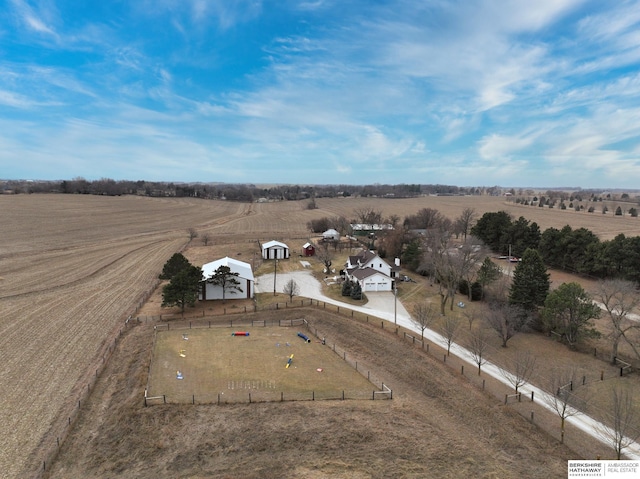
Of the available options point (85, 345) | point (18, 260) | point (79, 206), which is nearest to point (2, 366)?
point (85, 345)

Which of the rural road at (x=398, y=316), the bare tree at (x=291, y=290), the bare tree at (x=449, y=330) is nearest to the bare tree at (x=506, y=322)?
the bare tree at (x=449, y=330)

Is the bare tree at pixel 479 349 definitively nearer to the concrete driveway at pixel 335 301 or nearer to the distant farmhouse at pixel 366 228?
the concrete driveway at pixel 335 301

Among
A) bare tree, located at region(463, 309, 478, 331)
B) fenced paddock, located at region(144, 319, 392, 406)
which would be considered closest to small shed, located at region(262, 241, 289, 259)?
fenced paddock, located at region(144, 319, 392, 406)

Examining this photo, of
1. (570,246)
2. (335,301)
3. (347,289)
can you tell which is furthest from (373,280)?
(570,246)

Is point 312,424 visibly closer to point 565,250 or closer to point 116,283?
point 116,283

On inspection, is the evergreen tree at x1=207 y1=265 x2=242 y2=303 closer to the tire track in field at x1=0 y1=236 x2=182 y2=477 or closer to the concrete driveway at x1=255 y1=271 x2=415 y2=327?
the concrete driveway at x1=255 y1=271 x2=415 y2=327

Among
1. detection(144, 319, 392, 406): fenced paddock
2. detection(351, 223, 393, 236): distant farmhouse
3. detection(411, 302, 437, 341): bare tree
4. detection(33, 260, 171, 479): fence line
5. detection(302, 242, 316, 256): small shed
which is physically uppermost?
detection(351, 223, 393, 236): distant farmhouse
